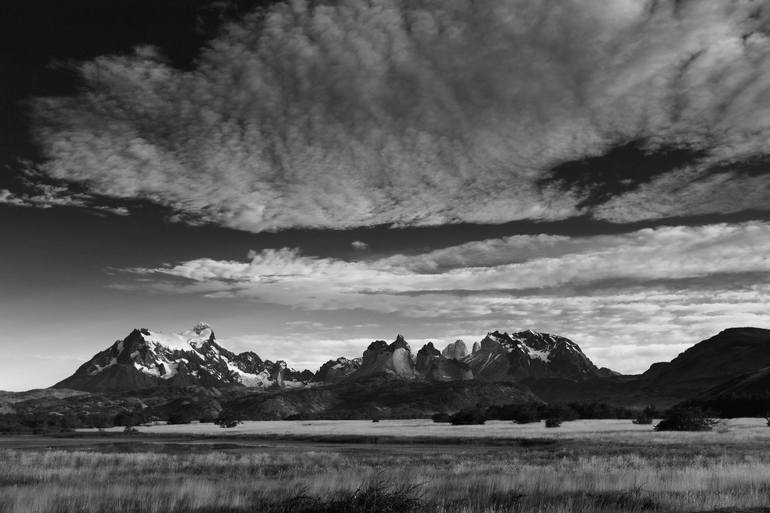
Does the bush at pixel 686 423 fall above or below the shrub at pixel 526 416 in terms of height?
above

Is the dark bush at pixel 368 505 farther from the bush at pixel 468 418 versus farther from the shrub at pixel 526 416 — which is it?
the shrub at pixel 526 416

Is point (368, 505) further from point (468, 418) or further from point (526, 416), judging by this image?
point (526, 416)

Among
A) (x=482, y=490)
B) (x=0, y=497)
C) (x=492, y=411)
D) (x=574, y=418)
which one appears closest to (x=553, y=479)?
(x=482, y=490)

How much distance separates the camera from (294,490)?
19328 mm

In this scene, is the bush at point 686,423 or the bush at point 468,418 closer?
the bush at point 686,423

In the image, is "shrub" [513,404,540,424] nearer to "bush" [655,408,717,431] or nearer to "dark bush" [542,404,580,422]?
"dark bush" [542,404,580,422]

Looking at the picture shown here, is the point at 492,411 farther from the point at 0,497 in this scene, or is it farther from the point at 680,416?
the point at 0,497

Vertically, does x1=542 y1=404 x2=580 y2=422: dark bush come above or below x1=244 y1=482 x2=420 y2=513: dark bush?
below

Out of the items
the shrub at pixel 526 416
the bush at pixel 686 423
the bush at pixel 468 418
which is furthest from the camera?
the shrub at pixel 526 416

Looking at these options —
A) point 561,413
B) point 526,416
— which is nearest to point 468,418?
point 526,416

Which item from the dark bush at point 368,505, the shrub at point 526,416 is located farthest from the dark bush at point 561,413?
the dark bush at point 368,505

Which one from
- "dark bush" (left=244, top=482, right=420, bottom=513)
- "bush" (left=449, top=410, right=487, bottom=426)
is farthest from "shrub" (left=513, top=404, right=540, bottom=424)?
"dark bush" (left=244, top=482, right=420, bottom=513)

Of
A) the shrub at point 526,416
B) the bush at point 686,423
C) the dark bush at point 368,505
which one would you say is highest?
the dark bush at point 368,505

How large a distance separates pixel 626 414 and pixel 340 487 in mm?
121711
